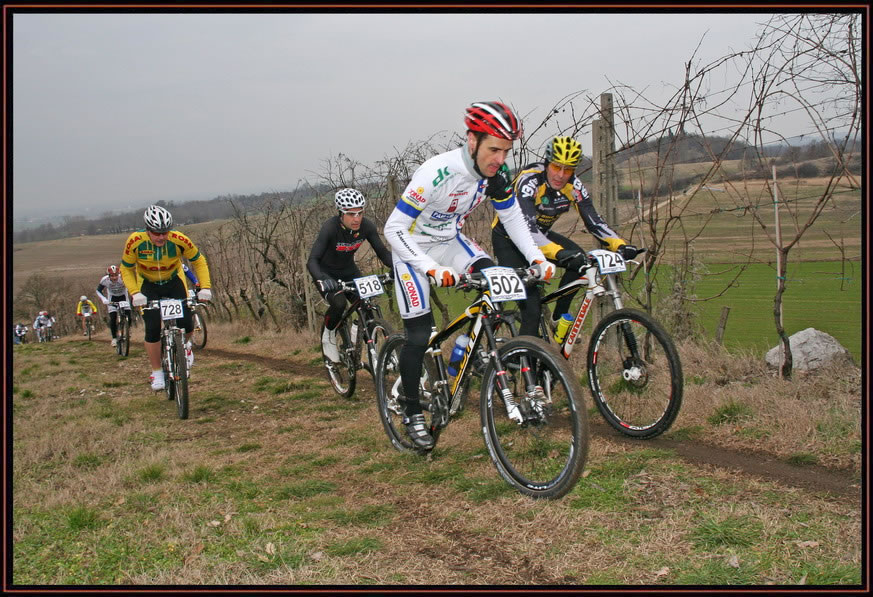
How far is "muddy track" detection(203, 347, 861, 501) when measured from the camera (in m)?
3.88

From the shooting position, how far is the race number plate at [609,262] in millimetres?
4930

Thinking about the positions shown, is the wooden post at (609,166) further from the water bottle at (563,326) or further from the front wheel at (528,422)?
the front wheel at (528,422)

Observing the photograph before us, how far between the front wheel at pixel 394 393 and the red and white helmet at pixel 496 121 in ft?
5.70

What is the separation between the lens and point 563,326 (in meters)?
5.39

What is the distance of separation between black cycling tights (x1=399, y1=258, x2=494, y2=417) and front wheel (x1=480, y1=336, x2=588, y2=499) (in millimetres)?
737

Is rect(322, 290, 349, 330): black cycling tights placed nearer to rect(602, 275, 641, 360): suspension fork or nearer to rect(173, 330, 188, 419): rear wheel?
rect(173, 330, 188, 419): rear wheel

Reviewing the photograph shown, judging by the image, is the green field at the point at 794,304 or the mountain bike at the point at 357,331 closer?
the mountain bike at the point at 357,331

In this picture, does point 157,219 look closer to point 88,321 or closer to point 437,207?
point 437,207

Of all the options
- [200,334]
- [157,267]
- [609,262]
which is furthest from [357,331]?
[200,334]

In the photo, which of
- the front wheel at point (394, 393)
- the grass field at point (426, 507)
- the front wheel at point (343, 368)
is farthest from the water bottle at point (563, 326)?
the front wheel at point (343, 368)

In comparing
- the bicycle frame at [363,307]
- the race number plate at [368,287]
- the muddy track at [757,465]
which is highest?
the race number plate at [368,287]

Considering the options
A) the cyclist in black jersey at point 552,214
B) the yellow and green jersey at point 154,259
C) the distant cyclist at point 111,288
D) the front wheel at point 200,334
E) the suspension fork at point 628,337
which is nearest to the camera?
the suspension fork at point 628,337
